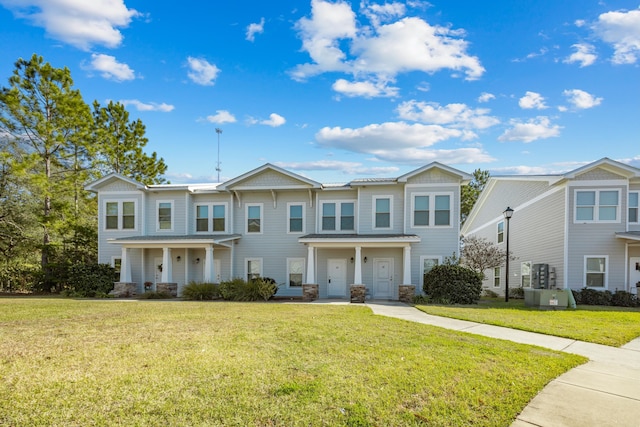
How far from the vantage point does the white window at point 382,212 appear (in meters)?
18.8

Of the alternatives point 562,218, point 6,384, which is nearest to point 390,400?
point 6,384

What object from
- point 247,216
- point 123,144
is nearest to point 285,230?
point 247,216

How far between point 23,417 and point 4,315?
9117 millimetres

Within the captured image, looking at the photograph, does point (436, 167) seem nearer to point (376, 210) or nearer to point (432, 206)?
point (432, 206)

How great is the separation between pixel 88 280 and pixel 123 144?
48.4 ft

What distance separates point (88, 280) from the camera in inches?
740

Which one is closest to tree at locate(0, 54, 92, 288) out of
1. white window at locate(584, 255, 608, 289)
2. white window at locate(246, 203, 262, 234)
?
white window at locate(246, 203, 262, 234)

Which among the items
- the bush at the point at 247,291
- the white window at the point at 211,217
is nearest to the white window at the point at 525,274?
the bush at the point at 247,291

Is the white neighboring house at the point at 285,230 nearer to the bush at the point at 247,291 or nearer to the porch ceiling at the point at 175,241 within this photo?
the porch ceiling at the point at 175,241

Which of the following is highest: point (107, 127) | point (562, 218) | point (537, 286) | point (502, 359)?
point (107, 127)

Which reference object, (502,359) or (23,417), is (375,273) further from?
(23,417)

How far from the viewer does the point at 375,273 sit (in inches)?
738

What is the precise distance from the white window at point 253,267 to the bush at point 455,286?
8380mm

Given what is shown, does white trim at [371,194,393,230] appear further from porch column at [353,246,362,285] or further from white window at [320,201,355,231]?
porch column at [353,246,362,285]
